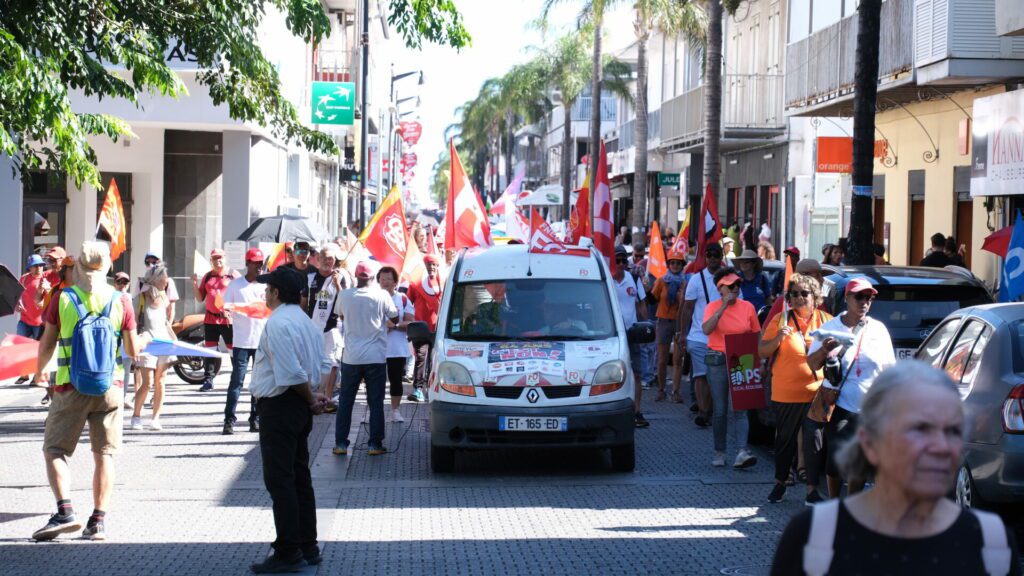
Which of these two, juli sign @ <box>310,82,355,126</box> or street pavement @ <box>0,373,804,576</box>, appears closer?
street pavement @ <box>0,373,804,576</box>

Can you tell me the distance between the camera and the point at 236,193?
25359mm

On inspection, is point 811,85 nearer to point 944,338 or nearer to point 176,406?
point 176,406

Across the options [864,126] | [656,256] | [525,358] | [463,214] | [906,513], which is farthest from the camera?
[656,256]

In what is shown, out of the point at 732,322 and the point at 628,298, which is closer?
the point at 732,322

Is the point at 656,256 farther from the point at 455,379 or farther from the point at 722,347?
the point at 455,379

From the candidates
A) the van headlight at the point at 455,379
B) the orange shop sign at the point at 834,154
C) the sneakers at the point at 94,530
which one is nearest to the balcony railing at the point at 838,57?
the orange shop sign at the point at 834,154

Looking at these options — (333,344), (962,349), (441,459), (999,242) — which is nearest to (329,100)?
(333,344)

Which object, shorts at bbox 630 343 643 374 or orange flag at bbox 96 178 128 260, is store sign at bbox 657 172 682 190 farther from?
shorts at bbox 630 343 643 374

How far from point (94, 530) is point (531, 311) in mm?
4532

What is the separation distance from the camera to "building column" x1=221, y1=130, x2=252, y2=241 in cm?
2514

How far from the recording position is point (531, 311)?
12.0 m

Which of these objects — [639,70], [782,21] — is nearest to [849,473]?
[782,21]

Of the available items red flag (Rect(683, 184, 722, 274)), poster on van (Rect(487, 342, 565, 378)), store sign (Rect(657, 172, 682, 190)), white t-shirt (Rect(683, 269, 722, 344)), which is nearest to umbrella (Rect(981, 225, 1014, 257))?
white t-shirt (Rect(683, 269, 722, 344))

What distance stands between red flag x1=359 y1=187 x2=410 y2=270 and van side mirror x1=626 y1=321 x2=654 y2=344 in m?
A: 6.50
